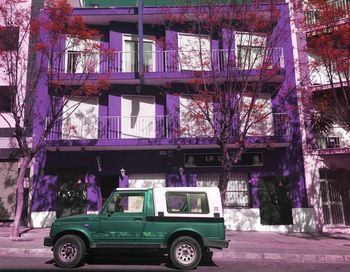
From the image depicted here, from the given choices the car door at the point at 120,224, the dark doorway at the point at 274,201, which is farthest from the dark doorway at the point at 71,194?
the car door at the point at 120,224

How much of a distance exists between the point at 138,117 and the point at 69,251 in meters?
9.78

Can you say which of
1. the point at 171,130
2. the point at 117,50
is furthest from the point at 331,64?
the point at 117,50

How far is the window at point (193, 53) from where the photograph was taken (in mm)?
16542

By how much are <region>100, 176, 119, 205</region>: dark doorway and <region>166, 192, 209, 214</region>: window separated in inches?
350

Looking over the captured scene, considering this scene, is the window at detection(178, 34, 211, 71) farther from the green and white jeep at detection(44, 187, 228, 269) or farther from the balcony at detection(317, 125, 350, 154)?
the green and white jeep at detection(44, 187, 228, 269)

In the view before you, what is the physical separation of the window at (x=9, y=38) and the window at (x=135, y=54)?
5.27 meters

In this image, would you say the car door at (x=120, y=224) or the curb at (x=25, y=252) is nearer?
the car door at (x=120, y=224)

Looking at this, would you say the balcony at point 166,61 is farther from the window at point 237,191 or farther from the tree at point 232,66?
the window at point 237,191

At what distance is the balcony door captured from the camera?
1880 centimetres

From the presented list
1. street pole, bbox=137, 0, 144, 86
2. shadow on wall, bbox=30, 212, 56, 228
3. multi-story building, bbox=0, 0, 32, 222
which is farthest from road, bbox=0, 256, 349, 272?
street pole, bbox=137, 0, 144, 86

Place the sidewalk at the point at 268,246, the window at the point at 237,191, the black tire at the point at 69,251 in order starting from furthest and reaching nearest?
the window at the point at 237,191 → the sidewalk at the point at 268,246 → the black tire at the point at 69,251

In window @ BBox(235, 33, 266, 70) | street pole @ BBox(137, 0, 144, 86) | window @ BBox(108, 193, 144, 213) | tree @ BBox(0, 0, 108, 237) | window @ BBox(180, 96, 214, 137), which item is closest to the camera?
window @ BBox(108, 193, 144, 213)

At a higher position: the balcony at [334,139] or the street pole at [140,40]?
the street pole at [140,40]

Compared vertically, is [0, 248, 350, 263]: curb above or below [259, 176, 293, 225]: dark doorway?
below
